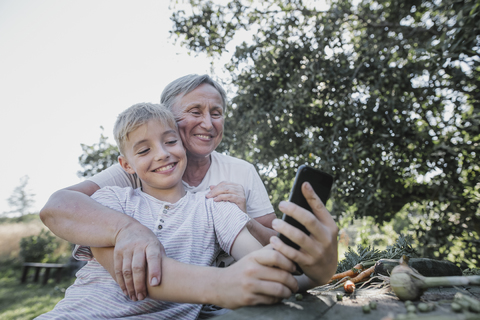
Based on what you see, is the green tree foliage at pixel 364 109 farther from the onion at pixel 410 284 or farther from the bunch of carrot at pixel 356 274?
the onion at pixel 410 284

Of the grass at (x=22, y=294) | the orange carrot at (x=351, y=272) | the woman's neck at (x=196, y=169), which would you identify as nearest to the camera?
the orange carrot at (x=351, y=272)

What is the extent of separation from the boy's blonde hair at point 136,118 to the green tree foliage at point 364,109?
223cm

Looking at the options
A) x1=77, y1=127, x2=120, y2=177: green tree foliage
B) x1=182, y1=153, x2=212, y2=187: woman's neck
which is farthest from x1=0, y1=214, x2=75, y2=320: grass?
x1=182, y1=153, x2=212, y2=187: woman's neck

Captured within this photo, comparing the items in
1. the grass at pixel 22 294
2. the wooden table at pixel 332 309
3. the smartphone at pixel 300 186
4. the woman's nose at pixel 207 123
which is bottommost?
the grass at pixel 22 294

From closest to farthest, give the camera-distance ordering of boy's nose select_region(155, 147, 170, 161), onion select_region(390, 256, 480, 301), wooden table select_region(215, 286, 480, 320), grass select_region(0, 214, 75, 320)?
wooden table select_region(215, 286, 480, 320)
onion select_region(390, 256, 480, 301)
boy's nose select_region(155, 147, 170, 161)
grass select_region(0, 214, 75, 320)

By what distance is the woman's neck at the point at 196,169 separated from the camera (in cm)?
243

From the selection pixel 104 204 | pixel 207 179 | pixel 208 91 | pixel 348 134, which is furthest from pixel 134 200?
pixel 348 134

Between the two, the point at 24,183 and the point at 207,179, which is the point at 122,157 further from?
the point at 24,183

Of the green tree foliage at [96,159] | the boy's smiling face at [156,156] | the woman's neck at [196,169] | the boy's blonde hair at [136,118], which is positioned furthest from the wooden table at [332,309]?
the green tree foliage at [96,159]

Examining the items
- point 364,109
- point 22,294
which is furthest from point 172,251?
point 22,294

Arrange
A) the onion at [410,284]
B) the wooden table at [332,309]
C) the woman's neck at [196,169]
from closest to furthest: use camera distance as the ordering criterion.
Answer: the wooden table at [332,309] < the onion at [410,284] < the woman's neck at [196,169]

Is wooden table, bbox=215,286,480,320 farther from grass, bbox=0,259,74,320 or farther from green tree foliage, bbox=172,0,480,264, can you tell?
grass, bbox=0,259,74,320

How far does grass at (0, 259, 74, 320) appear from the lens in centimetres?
657

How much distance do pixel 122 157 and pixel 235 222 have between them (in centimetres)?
85
